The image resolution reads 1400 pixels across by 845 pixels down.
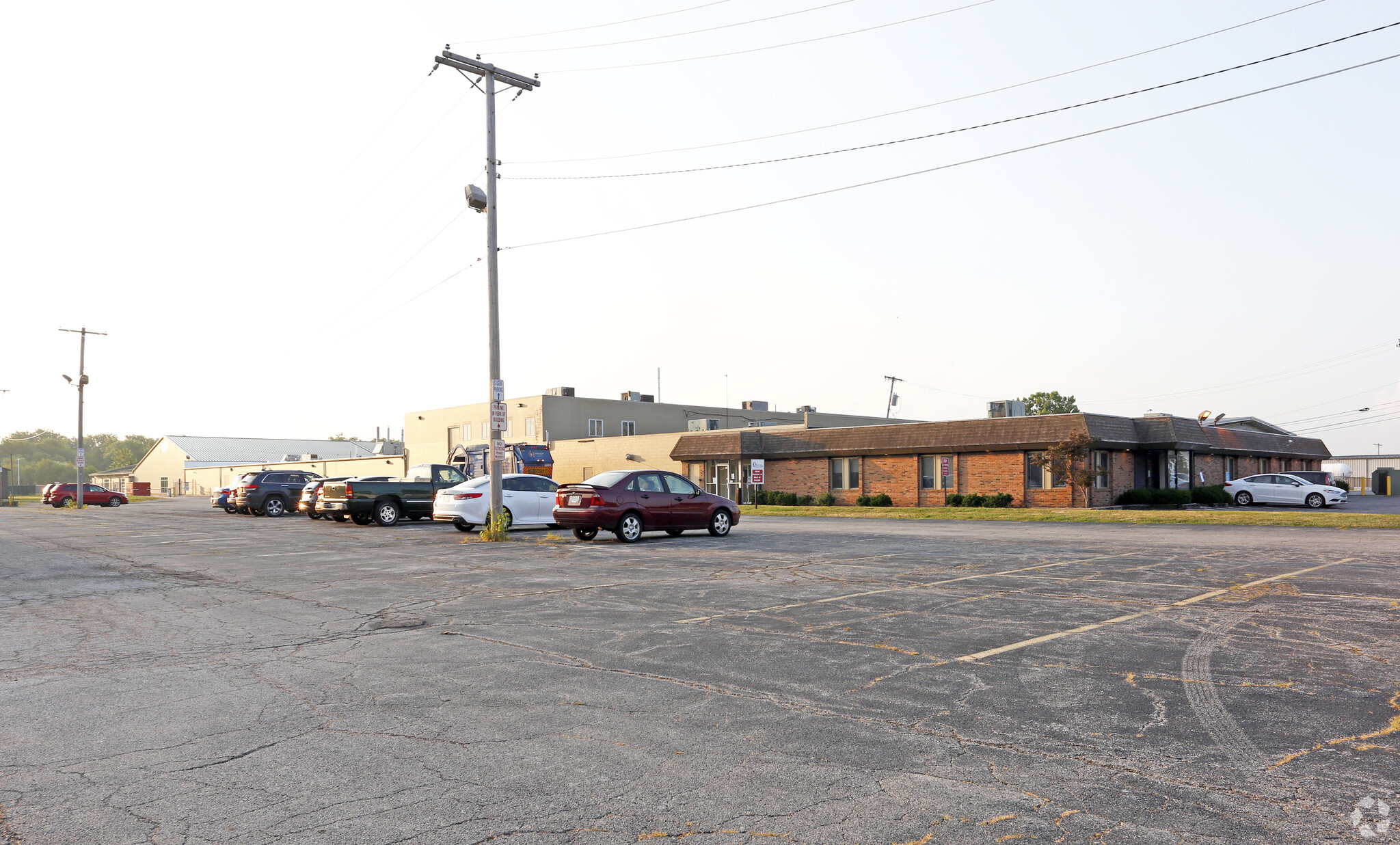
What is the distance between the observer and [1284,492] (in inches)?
1558

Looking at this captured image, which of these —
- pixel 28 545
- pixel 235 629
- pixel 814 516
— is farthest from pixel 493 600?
pixel 814 516

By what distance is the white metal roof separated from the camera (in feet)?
351

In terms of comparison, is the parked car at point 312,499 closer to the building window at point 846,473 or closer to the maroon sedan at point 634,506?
the maroon sedan at point 634,506

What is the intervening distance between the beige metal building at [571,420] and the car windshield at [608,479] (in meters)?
36.0

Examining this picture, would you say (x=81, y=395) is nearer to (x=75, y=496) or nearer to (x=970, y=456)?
(x=75, y=496)

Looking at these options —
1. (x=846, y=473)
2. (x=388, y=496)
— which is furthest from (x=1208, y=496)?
(x=388, y=496)

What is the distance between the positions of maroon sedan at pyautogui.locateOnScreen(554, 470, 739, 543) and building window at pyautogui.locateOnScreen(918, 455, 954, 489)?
2352 centimetres

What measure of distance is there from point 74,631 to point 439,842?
25.1 ft

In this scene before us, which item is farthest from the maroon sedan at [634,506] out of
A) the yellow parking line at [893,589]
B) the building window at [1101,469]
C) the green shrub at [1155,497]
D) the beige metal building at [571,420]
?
the beige metal building at [571,420]

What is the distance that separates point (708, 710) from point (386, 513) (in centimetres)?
2320

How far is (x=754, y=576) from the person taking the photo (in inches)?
521

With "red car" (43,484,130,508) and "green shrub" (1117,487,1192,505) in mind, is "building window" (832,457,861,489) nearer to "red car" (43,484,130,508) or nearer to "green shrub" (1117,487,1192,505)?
"green shrub" (1117,487,1192,505)

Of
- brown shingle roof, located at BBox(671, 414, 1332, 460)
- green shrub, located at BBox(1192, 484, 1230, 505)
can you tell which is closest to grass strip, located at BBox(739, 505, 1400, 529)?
brown shingle roof, located at BBox(671, 414, 1332, 460)

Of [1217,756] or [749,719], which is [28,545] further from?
[1217,756]
